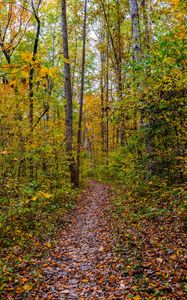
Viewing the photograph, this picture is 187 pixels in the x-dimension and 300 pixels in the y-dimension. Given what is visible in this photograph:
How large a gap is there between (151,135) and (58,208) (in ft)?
15.3

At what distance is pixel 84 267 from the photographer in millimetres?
5281

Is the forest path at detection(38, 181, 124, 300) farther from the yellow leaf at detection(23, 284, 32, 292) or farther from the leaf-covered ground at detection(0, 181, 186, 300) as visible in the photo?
the yellow leaf at detection(23, 284, 32, 292)

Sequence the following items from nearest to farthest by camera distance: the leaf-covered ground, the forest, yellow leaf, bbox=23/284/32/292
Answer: the leaf-covered ground
the forest
yellow leaf, bbox=23/284/32/292

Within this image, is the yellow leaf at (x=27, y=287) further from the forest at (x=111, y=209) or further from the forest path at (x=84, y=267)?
the forest path at (x=84, y=267)

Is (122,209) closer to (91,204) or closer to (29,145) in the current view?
(91,204)

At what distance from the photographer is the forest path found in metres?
4.34

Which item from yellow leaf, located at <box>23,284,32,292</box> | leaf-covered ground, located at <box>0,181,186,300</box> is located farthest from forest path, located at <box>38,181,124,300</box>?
yellow leaf, located at <box>23,284,32,292</box>

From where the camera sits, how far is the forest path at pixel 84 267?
4.34m

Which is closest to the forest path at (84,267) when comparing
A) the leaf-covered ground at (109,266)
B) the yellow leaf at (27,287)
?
the leaf-covered ground at (109,266)

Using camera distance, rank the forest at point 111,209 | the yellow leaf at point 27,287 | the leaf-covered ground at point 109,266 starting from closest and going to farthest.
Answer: the leaf-covered ground at point 109,266 < the forest at point 111,209 < the yellow leaf at point 27,287

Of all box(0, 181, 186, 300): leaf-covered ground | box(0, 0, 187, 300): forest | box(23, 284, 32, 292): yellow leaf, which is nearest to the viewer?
box(0, 181, 186, 300): leaf-covered ground

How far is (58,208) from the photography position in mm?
9859

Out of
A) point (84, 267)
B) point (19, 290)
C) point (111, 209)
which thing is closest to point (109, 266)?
point (84, 267)

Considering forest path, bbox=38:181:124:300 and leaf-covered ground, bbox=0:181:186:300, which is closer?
leaf-covered ground, bbox=0:181:186:300
